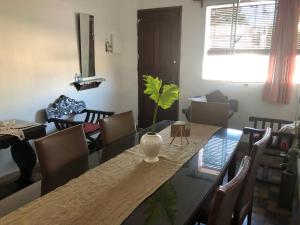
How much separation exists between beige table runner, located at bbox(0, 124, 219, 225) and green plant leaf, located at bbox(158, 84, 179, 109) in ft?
1.16

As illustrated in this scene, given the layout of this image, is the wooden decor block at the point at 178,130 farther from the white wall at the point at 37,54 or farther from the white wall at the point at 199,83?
the white wall at the point at 199,83

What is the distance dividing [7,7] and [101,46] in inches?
63.4

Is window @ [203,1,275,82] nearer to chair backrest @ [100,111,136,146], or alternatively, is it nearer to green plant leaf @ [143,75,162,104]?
chair backrest @ [100,111,136,146]

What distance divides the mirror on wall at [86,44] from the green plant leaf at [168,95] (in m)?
2.38

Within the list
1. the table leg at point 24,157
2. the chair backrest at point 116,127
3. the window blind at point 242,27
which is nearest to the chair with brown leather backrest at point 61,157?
the chair backrest at point 116,127

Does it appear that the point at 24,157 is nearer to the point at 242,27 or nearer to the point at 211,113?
the point at 211,113

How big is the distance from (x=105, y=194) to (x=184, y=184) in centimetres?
41

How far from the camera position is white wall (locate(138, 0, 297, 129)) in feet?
12.2

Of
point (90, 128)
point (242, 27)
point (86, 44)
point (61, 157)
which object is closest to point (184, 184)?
point (61, 157)

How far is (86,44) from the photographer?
373cm

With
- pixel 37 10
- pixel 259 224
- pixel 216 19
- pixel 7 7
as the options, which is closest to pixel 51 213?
pixel 259 224

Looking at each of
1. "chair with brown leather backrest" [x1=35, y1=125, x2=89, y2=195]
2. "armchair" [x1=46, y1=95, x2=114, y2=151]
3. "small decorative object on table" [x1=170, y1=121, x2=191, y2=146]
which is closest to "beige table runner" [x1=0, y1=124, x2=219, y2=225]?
"chair with brown leather backrest" [x1=35, y1=125, x2=89, y2=195]

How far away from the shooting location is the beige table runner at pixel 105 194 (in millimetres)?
1030

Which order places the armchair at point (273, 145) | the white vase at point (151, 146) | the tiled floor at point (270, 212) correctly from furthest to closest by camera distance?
the armchair at point (273, 145), the tiled floor at point (270, 212), the white vase at point (151, 146)
